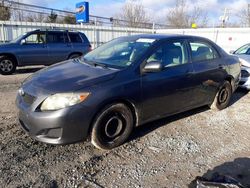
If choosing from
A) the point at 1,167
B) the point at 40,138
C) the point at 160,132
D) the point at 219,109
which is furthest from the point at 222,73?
the point at 1,167

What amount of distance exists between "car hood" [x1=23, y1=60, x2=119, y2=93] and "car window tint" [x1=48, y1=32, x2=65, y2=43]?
22.9 feet

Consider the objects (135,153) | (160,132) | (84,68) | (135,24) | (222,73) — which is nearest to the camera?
(135,153)

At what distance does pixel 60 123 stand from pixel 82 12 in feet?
63.0

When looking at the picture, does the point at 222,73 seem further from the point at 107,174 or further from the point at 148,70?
the point at 107,174

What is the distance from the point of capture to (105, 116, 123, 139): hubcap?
140 inches

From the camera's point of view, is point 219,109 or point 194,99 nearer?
point 194,99

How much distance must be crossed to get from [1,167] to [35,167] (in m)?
0.39

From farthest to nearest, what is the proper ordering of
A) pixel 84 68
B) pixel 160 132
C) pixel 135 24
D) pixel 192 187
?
pixel 135 24 → pixel 160 132 → pixel 84 68 → pixel 192 187

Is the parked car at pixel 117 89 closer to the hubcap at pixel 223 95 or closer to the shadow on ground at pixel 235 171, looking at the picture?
the hubcap at pixel 223 95

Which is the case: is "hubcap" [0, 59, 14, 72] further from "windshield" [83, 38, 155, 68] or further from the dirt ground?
"windshield" [83, 38, 155, 68]

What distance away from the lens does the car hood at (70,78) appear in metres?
3.25

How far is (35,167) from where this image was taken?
10.2ft

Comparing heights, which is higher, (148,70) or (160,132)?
(148,70)

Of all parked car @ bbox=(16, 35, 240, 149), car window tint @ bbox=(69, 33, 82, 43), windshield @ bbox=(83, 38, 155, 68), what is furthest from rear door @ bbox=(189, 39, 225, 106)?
car window tint @ bbox=(69, 33, 82, 43)
